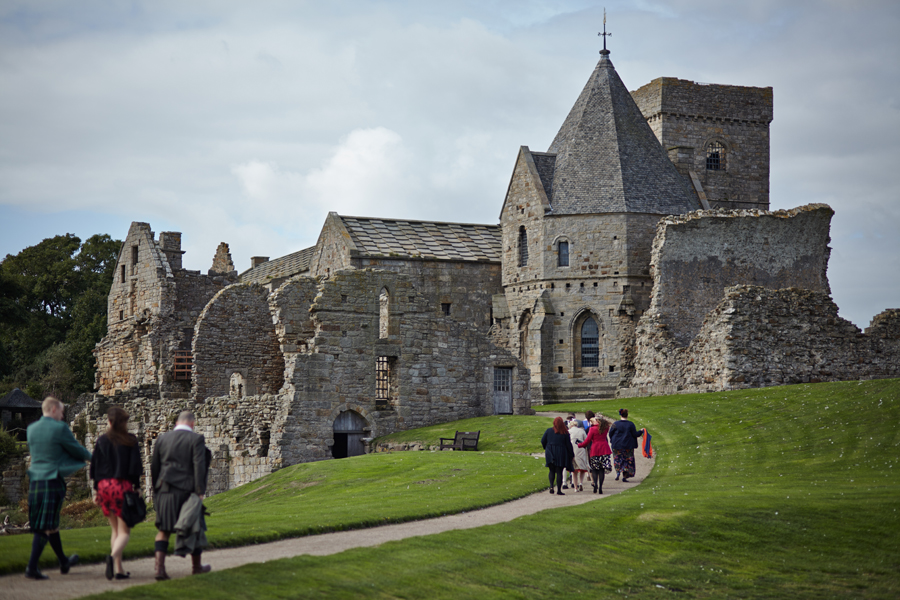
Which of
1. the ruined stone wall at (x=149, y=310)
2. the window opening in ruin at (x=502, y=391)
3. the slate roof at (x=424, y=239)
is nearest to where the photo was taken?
the window opening in ruin at (x=502, y=391)

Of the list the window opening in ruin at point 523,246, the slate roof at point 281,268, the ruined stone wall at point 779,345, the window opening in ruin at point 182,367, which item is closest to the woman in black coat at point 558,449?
the ruined stone wall at point 779,345

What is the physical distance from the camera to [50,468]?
43.0 ft

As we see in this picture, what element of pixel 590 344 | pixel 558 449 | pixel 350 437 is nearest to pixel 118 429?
pixel 558 449

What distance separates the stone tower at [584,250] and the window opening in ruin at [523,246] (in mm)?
53

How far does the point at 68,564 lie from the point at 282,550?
316 cm

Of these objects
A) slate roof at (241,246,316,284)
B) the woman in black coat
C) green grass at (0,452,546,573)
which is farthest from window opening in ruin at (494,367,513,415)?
slate roof at (241,246,316,284)

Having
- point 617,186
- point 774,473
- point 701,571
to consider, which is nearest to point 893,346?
point 617,186

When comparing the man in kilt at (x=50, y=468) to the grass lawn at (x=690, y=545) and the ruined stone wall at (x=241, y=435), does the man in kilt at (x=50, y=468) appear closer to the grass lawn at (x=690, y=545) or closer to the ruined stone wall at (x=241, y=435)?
the grass lawn at (x=690, y=545)

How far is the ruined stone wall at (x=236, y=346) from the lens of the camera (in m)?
37.6

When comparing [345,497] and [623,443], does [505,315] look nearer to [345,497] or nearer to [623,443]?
[623,443]

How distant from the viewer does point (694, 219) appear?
143 feet

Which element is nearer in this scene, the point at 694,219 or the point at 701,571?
the point at 701,571

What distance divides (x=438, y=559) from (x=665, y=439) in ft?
47.5

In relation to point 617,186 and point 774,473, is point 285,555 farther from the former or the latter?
point 617,186
